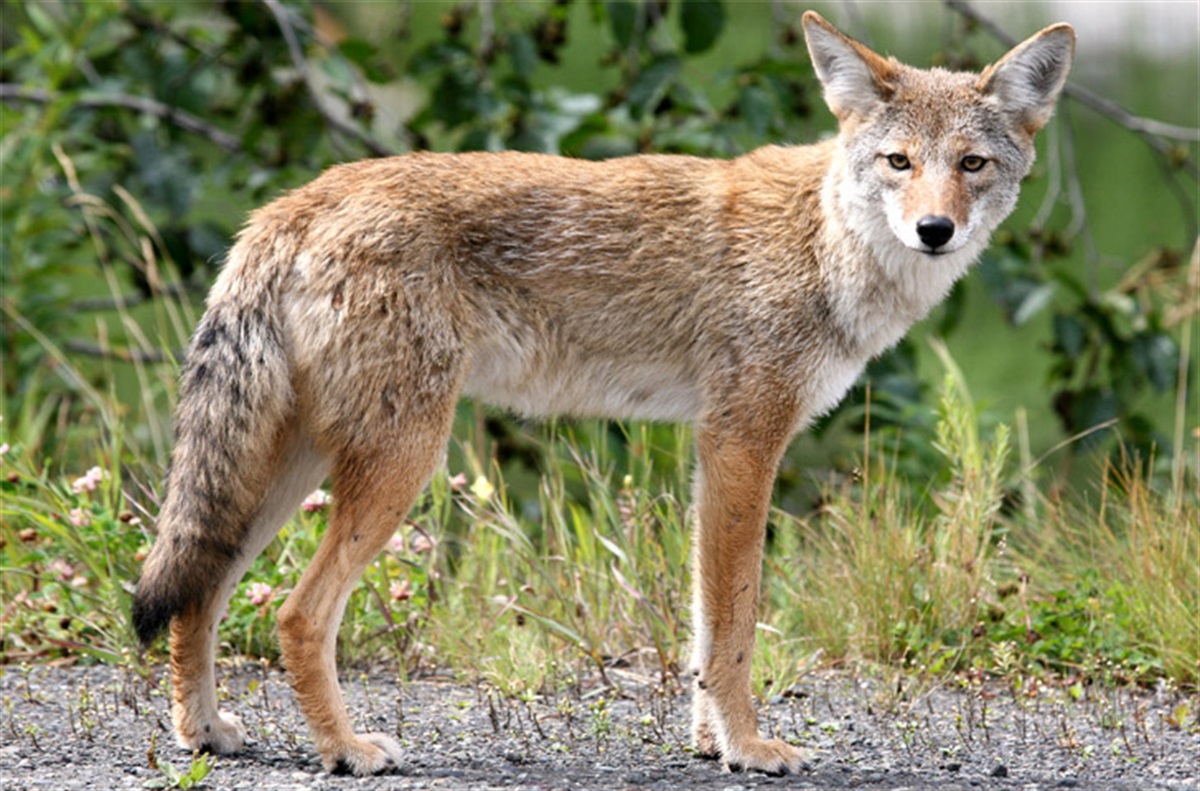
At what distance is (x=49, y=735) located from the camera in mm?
4691

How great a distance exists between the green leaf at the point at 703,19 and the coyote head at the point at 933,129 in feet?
6.01

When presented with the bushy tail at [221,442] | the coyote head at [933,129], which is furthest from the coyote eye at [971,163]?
the bushy tail at [221,442]

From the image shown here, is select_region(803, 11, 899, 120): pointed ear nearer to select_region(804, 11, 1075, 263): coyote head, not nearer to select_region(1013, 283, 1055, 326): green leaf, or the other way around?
select_region(804, 11, 1075, 263): coyote head

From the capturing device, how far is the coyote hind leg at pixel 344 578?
4.27m

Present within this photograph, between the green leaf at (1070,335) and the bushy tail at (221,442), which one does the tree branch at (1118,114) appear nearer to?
the green leaf at (1070,335)

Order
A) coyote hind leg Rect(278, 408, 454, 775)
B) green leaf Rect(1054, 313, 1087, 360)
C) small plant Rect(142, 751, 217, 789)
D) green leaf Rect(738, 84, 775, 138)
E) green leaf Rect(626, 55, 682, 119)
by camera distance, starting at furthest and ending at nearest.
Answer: green leaf Rect(1054, 313, 1087, 360) → green leaf Rect(626, 55, 682, 119) → green leaf Rect(738, 84, 775, 138) → coyote hind leg Rect(278, 408, 454, 775) → small plant Rect(142, 751, 217, 789)

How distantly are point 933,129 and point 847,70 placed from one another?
1.20 ft

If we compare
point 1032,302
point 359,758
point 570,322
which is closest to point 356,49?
point 570,322

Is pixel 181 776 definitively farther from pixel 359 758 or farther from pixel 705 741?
pixel 705 741

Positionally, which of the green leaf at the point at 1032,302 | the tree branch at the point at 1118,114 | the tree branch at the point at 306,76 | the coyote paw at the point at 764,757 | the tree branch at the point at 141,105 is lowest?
the coyote paw at the point at 764,757

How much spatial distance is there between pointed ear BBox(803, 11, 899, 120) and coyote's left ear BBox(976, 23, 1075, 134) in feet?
1.01

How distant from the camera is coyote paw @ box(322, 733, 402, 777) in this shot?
4297mm

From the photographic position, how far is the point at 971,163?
474 centimetres

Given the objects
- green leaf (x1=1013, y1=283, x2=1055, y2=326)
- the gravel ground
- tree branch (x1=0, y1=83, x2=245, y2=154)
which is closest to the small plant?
the gravel ground
